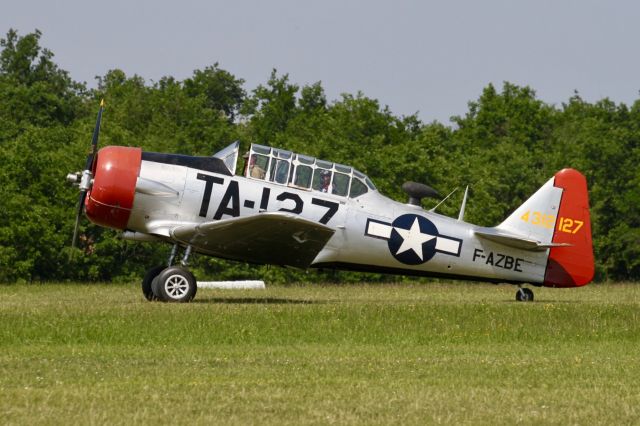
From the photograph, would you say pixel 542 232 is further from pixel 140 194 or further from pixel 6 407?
pixel 6 407

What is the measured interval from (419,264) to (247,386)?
1028 centimetres

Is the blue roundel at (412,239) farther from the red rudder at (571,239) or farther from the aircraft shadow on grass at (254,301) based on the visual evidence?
the red rudder at (571,239)

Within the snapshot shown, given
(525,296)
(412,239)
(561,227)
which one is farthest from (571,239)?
(412,239)

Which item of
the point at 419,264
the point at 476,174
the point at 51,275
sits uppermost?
the point at 476,174

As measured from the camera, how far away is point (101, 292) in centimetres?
2602

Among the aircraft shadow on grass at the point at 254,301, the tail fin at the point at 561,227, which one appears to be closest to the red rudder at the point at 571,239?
the tail fin at the point at 561,227

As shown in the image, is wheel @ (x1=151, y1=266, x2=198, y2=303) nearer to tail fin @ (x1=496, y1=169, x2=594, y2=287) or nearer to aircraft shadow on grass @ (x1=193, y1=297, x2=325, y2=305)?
aircraft shadow on grass @ (x1=193, y1=297, x2=325, y2=305)

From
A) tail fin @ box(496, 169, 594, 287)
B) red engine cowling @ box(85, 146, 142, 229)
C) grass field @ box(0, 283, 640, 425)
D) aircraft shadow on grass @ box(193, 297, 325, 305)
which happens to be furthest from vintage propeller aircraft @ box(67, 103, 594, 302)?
grass field @ box(0, 283, 640, 425)

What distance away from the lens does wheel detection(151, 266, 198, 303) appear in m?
20.6

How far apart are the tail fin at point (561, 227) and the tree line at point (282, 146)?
8.22 metres

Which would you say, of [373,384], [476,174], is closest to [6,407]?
[373,384]

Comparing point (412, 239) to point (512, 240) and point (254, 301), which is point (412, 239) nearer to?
point (512, 240)

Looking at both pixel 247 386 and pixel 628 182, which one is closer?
pixel 247 386

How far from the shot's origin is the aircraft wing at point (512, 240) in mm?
22281
